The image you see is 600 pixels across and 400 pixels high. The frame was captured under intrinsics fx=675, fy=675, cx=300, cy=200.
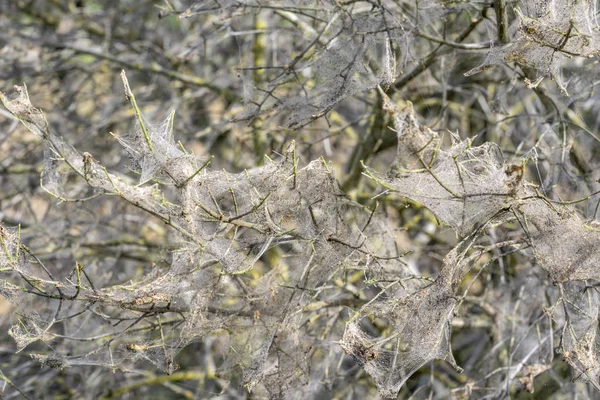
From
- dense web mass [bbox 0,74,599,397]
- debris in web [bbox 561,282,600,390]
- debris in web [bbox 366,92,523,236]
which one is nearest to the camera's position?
debris in web [bbox 366,92,523,236]

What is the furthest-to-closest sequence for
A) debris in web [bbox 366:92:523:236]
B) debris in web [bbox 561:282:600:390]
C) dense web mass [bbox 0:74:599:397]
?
debris in web [bbox 561:282:600:390] < dense web mass [bbox 0:74:599:397] < debris in web [bbox 366:92:523:236]

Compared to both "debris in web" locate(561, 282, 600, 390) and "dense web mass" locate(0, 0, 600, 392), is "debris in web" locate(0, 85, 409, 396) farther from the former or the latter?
"debris in web" locate(561, 282, 600, 390)

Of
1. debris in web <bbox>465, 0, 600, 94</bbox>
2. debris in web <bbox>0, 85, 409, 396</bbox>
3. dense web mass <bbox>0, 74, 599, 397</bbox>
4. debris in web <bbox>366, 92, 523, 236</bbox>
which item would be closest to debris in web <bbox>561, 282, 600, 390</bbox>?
dense web mass <bbox>0, 74, 599, 397</bbox>

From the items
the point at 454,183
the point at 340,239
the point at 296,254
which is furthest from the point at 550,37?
the point at 296,254

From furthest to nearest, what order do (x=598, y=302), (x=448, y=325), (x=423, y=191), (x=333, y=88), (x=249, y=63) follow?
(x=249, y=63), (x=333, y=88), (x=598, y=302), (x=448, y=325), (x=423, y=191)

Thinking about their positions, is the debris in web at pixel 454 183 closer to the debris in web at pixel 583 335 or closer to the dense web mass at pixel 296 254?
the dense web mass at pixel 296 254

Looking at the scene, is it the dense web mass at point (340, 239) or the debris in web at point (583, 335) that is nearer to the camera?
the dense web mass at point (340, 239)

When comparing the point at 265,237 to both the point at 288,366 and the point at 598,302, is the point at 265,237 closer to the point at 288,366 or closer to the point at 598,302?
the point at 288,366

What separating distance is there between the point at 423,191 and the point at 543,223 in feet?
1.62

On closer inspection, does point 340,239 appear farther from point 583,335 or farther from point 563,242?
point 583,335

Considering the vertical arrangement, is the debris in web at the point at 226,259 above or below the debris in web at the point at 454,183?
below

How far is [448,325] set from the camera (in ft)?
8.97

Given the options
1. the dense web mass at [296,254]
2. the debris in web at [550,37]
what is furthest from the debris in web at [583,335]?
the debris in web at [550,37]

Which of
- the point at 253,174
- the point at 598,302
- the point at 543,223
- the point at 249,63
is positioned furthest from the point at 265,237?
the point at 249,63
